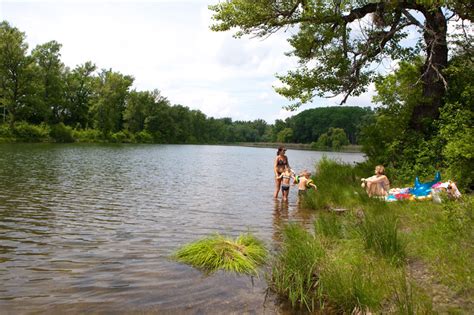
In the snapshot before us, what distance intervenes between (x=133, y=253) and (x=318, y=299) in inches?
172

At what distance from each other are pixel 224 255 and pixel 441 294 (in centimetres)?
384

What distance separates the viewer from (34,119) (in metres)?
73.8

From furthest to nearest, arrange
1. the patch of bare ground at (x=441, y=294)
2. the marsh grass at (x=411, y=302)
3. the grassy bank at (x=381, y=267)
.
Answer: the grassy bank at (x=381, y=267) → the patch of bare ground at (x=441, y=294) → the marsh grass at (x=411, y=302)

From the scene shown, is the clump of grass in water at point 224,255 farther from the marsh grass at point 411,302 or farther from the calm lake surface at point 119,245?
the marsh grass at point 411,302

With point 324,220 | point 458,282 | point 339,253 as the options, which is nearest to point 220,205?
point 324,220

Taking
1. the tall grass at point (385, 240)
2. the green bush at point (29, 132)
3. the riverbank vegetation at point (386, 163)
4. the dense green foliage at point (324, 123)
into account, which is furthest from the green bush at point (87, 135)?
the dense green foliage at point (324, 123)

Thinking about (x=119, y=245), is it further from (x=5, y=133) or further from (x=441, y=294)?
(x=5, y=133)

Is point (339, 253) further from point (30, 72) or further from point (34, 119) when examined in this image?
point (34, 119)

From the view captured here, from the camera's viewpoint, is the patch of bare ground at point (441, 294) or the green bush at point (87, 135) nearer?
the patch of bare ground at point (441, 294)

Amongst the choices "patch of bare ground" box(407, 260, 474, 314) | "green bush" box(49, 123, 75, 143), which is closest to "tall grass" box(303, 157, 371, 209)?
"patch of bare ground" box(407, 260, 474, 314)

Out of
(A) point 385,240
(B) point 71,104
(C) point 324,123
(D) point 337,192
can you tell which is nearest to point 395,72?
(D) point 337,192

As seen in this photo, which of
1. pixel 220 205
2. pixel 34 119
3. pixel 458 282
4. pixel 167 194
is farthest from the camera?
pixel 34 119

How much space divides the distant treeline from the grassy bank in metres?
46.3

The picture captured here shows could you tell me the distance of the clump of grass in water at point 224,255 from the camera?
7059 mm
